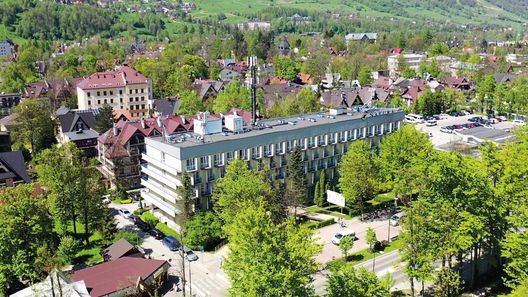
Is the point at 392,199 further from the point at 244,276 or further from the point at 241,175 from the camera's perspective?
the point at 244,276

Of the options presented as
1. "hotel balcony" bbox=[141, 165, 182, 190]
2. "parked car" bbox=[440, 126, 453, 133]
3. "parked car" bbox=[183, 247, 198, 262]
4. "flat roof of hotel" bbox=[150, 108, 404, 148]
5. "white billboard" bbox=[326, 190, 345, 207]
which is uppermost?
"flat roof of hotel" bbox=[150, 108, 404, 148]

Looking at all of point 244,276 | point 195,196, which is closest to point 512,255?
point 244,276

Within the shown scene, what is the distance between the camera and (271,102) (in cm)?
10288

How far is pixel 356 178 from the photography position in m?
55.2

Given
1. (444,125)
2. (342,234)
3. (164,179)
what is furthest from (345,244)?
(444,125)

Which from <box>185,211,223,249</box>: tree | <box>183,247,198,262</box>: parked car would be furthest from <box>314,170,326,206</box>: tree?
<box>183,247,198,262</box>: parked car

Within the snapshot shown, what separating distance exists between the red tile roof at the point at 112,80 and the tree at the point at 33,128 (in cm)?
2103

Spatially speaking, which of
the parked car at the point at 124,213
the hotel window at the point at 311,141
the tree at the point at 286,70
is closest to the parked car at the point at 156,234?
the parked car at the point at 124,213

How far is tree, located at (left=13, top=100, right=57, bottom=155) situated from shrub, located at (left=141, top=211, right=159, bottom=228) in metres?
30.8

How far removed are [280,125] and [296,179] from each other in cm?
943

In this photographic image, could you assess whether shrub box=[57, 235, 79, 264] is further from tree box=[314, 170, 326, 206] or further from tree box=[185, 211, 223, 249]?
tree box=[314, 170, 326, 206]

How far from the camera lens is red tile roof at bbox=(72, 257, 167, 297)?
1522 inches

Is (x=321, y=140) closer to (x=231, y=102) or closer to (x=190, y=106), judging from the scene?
(x=231, y=102)

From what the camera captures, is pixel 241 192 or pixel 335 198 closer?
pixel 241 192
